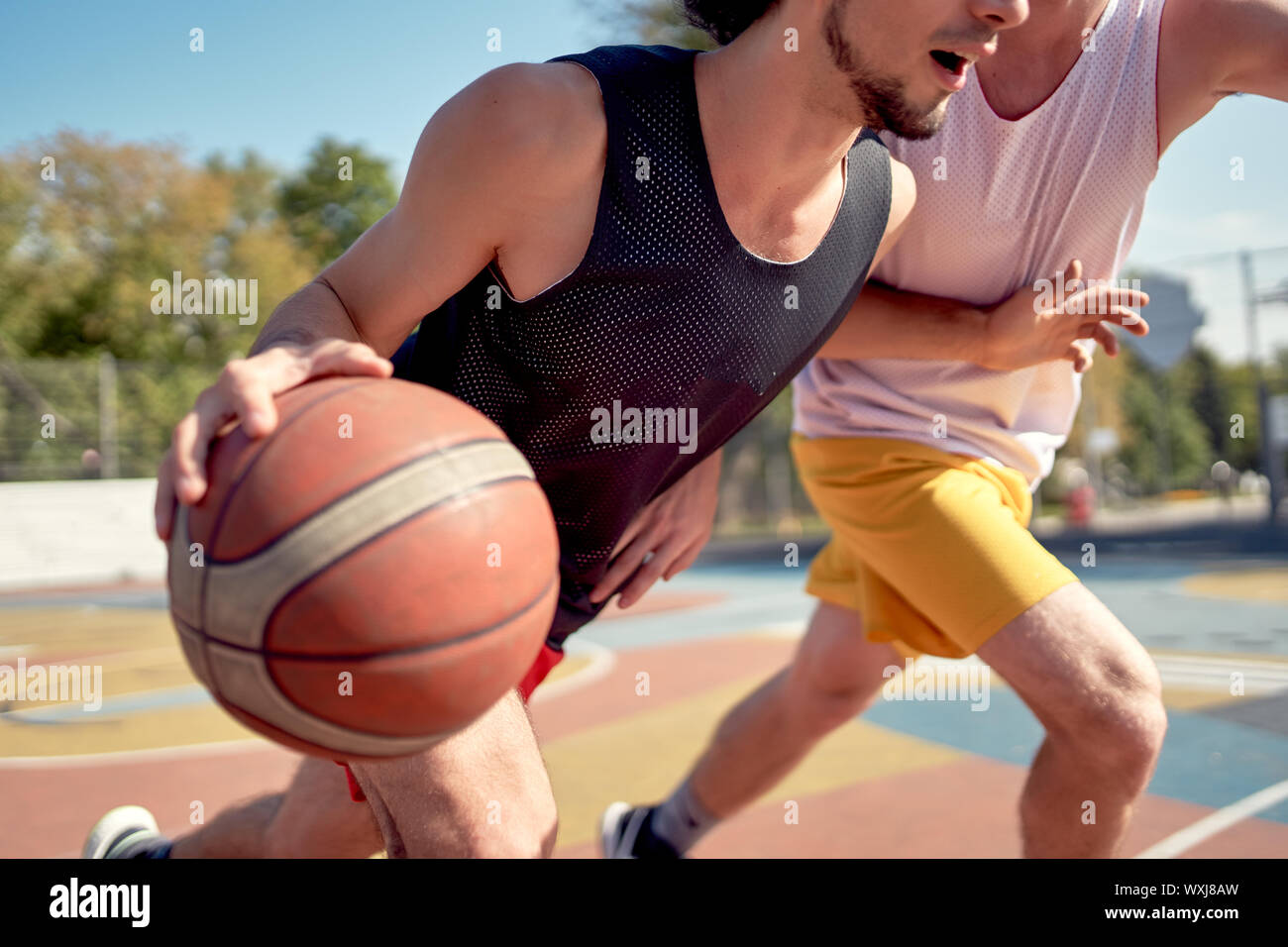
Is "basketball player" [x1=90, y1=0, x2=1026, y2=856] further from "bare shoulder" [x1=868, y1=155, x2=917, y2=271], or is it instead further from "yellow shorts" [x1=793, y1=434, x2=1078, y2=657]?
"yellow shorts" [x1=793, y1=434, x2=1078, y2=657]

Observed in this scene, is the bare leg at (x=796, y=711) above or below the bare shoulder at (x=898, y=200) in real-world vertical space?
below

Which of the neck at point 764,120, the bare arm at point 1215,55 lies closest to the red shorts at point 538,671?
the neck at point 764,120

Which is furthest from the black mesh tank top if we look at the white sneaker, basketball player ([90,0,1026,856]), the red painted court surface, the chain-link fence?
the chain-link fence

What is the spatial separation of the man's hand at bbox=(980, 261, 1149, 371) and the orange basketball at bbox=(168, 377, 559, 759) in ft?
4.67

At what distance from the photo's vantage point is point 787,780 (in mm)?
4281

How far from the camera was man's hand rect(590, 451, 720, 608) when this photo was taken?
262cm

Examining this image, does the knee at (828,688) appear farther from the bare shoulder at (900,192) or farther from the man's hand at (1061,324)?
the bare shoulder at (900,192)

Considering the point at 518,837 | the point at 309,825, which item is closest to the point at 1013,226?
the point at 518,837

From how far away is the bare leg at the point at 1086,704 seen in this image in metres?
2.24

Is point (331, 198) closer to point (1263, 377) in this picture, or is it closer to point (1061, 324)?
point (1263, 377)

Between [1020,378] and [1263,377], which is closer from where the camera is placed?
[1020,378]

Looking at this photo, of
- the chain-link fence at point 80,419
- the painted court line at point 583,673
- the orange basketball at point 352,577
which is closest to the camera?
the orange basketball at point 352,577

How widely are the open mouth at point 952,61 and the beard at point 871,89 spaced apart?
57 mm

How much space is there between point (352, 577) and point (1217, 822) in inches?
129
